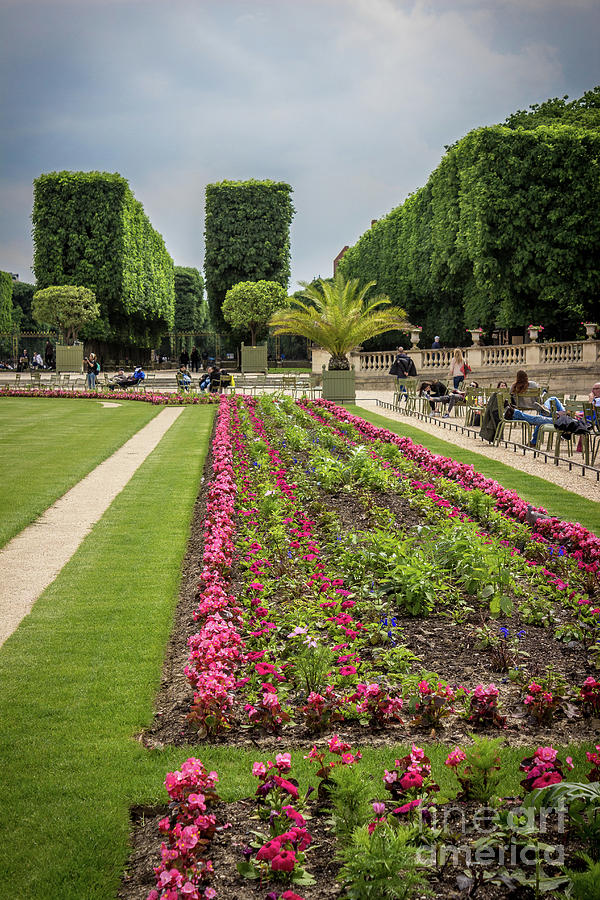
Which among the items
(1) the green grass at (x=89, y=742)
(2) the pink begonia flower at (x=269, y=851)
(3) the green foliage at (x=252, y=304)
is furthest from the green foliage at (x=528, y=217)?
(2) the pink begonia flower at (x=269, y=851)

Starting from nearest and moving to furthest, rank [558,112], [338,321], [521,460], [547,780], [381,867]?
[381,867], [547,780], [521,460], [338,321], [558,112]

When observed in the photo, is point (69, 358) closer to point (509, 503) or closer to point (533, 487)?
point (533, 487)

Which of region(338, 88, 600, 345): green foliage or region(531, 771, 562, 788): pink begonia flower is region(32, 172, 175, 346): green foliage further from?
region(531, 771, 562, 788): pink begonia flower

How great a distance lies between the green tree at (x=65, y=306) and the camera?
3909 centimetres

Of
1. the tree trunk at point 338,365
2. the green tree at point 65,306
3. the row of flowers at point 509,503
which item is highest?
the green tree at point 65,306

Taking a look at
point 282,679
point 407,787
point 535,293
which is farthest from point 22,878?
point 535,293

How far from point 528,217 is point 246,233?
2222 cm

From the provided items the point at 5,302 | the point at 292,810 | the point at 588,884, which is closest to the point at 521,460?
Answer: the point at 292,810

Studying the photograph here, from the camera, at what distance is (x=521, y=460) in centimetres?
1156

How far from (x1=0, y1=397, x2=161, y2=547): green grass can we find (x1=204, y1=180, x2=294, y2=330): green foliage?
25.2 m

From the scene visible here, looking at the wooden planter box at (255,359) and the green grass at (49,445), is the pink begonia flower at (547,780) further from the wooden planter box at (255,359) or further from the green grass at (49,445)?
the wooden planter box at (255,359)

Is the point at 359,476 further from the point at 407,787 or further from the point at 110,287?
the point at 110,287

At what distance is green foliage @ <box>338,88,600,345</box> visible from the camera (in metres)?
29.5

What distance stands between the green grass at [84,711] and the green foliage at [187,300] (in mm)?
75361
